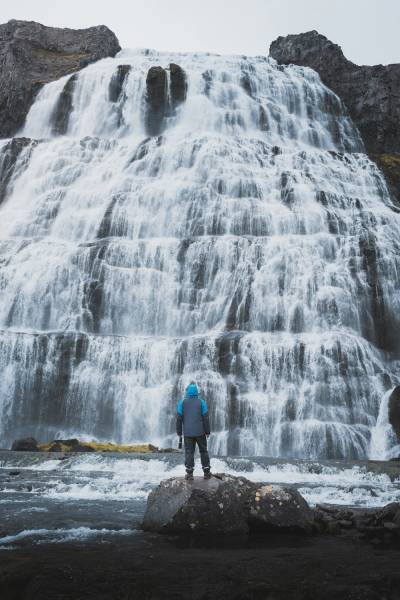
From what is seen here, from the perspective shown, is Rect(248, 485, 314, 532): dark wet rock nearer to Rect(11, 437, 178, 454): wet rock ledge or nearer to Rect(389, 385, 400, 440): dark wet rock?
Rect(11, 437, 178, 454): wet rock ledge

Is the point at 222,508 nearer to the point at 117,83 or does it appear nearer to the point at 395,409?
the point at 395,409

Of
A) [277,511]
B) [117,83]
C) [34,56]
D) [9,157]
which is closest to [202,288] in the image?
[9,157]

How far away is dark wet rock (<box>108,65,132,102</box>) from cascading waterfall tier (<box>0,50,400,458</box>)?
517 centimetres

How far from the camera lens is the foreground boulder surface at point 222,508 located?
37.6 feet

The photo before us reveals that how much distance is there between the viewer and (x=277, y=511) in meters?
11.9

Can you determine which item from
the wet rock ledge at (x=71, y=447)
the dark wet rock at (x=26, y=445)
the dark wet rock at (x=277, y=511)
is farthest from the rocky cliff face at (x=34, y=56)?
the dark wet rock at (x=277, y=511)

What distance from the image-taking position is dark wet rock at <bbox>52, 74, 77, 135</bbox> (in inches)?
2196

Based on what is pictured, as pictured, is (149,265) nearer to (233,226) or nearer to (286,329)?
(233,226)

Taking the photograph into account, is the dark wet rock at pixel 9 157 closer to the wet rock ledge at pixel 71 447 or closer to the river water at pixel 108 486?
the wet rock ledge at pixel 71 447

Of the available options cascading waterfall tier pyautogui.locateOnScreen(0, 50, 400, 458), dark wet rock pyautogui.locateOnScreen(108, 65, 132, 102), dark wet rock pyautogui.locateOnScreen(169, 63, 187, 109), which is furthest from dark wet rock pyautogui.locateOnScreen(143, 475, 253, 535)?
dark wet rock pyautogui.locateOnScreen(108, 65, 132, 102)

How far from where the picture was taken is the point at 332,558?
9.86m

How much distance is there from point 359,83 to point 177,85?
20.1 metres

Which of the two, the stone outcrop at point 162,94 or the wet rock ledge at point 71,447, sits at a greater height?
the stone outcrop at point 162,94

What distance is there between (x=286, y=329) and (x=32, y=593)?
2661 cm
